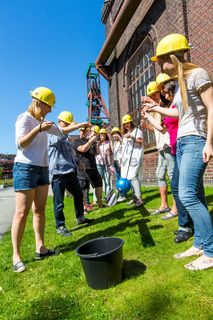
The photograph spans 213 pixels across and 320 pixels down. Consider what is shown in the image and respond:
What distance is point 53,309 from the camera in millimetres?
2740

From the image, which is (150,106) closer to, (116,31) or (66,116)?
(66,116)

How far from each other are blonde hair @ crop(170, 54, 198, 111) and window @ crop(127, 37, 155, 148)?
8.77m

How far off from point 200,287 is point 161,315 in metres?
0.51

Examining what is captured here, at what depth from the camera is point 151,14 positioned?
11.1 m

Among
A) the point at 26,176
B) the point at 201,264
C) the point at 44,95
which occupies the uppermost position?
the point at 44,95

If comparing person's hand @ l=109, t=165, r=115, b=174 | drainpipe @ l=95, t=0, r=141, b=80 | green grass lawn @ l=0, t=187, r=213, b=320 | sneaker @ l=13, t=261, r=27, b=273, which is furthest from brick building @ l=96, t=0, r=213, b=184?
sneaker @ l=13, t=261, r=27, b=273

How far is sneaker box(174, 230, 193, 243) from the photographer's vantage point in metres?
3.88

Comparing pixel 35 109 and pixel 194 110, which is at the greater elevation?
pixel 35 109

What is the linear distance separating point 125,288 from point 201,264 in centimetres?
75

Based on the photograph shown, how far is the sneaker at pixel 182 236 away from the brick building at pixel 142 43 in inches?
165

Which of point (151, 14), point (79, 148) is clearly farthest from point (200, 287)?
point (151, 14)

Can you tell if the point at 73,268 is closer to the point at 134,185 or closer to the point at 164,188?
the point at 164,188

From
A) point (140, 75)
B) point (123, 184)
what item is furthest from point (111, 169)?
point (140, 75)

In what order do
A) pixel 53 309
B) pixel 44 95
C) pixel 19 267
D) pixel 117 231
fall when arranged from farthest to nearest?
pixel 117 231
pixel 44 95
pixel 19 267
pixel 53 309
